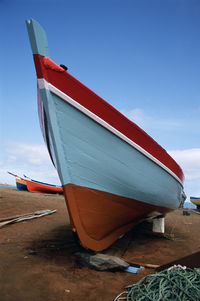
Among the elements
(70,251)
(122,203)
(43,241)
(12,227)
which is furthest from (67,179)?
(12,227)

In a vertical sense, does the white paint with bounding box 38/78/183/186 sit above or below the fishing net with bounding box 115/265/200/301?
above

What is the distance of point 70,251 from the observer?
355 centimetres

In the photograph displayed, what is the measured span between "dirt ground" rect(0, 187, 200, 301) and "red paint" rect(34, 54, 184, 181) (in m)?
1.98

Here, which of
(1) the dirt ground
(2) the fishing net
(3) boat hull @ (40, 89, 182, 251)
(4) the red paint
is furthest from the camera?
(3) boat hull @ (40, 89, 182, 251)

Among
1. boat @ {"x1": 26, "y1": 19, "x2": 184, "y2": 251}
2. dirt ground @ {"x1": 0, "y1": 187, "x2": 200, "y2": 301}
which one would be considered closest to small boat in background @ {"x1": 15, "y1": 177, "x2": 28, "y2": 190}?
dirt ground @ {"x1": 0, "y1": 187, "x2": 200, "y2": 301}

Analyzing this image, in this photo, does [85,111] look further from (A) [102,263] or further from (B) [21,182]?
(B) [21,182]

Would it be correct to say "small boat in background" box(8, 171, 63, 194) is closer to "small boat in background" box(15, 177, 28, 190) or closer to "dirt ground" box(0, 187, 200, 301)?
"small boat in background" box(15, 177, 28, 190)

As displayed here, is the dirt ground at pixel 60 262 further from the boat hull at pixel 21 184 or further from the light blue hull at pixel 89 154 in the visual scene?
the boat hull at pixel 21 184

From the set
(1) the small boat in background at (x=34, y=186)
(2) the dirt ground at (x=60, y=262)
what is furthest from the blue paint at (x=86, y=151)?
(1) the small boat in background at (x=34, y=186)

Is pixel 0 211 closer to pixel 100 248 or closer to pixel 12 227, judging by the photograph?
pixel 12 227

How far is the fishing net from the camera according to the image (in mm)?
1881

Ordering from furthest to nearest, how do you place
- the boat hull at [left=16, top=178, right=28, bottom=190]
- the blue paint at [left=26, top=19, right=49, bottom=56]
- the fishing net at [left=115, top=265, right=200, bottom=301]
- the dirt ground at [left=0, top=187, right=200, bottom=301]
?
the boat hull at [left=16, top=178, right=28, bottom=190]
the blue paint at [left=26, top=19, right=49, bottom=56]
the dirt ground at [left=0, top=187, right=200, bottom=301]
the fishing net at [left=115, top=265, right=200, bottom=301]

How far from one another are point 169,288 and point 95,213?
4.24 feet

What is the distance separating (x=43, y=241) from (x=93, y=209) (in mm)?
1862
